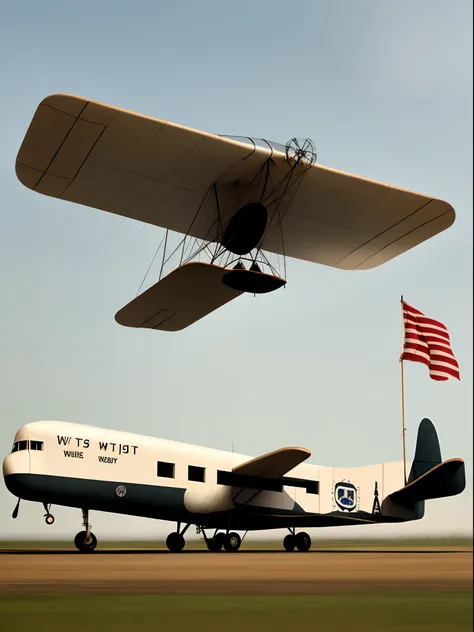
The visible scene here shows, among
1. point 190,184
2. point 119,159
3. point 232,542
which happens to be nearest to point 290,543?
point 232,542

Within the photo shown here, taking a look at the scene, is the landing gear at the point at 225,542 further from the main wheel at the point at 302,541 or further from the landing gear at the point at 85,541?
the landing gear at the point at 85,541

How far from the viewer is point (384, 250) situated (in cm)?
2844

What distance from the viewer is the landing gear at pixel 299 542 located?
92.7ft

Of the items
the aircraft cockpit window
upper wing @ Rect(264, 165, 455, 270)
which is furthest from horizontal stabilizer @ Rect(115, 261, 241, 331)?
the aircraft cockpit window

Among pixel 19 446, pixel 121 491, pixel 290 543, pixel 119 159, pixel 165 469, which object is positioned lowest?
pixel 290 543

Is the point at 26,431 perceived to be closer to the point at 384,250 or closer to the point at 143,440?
the point at 143,440

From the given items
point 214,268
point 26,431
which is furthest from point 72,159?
point 26,431

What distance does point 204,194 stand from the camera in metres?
24.7

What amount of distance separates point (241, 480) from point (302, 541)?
3.38m

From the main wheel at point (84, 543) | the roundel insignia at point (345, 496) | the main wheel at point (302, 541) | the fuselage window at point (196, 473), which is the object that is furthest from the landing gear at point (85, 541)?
the roundel insignia at point (345, 496)

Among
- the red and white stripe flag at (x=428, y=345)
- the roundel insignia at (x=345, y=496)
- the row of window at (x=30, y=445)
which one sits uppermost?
the red and white stripe flag at (x=428, y=345)

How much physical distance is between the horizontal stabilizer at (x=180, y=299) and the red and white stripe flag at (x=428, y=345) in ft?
22.9

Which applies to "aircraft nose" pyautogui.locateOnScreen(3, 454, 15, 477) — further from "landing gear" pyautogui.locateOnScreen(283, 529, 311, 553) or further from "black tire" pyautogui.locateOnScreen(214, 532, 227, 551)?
"landing gear" pyautogui.locateOnScreen(283, 529, 311, 553)
